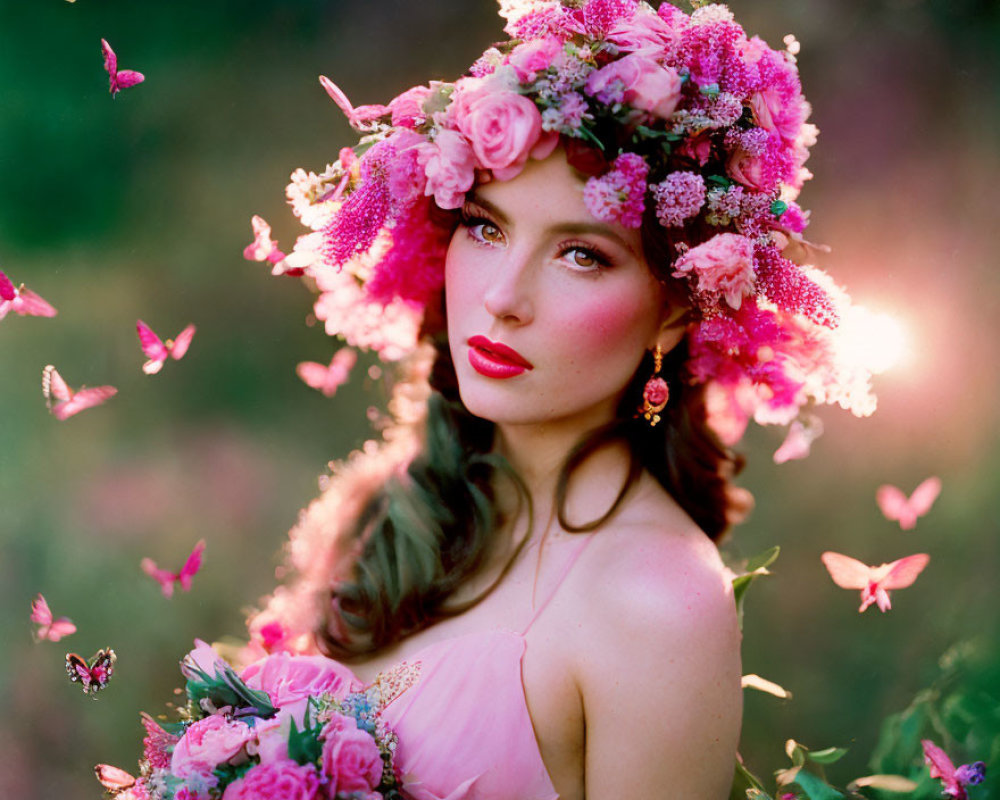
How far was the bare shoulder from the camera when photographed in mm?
1782

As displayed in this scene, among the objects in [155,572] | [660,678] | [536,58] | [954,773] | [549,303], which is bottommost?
[155,572]

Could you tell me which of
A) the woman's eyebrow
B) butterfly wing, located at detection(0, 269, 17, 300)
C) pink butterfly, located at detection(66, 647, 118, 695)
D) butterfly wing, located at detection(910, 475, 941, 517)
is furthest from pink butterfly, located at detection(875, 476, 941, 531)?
butterfly wing, located at detection(0, 269, 17, 300)

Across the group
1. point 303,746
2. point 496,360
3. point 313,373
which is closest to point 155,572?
point 313,373

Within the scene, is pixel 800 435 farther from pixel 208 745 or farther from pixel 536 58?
pixel 208 745

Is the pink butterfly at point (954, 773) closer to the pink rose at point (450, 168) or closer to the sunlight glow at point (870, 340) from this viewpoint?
the sunlight glow at point (870, 340)

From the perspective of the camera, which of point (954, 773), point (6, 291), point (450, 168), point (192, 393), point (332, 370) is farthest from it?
point (192, 393)

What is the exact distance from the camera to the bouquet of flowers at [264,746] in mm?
1753

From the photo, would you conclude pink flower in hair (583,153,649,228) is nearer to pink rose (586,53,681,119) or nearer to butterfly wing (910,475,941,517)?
pink rose (586,53,681,119)

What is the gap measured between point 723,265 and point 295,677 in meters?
1.20

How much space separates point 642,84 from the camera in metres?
1.85

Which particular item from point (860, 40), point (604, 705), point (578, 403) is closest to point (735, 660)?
point (604, 705)

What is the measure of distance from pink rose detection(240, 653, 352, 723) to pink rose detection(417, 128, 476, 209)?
3.23 feet

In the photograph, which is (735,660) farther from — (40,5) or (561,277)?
(40,5)

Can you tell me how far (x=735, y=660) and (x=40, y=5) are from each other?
365 centimetres
